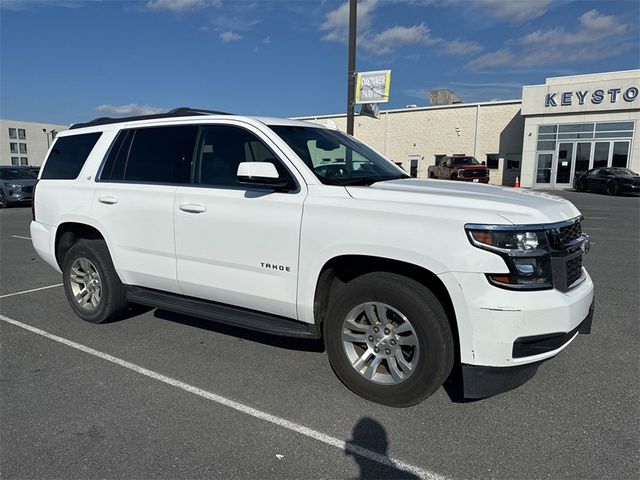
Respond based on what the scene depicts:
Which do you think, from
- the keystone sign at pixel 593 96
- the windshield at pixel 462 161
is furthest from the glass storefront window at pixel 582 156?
the windshield at pixel 462 161

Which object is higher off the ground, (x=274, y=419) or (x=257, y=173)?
(x=257, y=173)

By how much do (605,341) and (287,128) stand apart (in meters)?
3.52

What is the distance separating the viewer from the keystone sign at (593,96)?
90.2 feet

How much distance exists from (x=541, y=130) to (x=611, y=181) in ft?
28.2

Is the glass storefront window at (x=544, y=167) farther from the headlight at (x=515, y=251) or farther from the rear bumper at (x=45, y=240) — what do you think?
the rear bumper at (x=45, y=240)

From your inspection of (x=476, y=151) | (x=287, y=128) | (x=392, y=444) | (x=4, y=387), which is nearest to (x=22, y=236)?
(x=4, y=387)

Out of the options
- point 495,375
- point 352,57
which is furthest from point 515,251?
point 352,57

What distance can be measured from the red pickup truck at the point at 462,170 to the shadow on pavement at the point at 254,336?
2395 centimetres

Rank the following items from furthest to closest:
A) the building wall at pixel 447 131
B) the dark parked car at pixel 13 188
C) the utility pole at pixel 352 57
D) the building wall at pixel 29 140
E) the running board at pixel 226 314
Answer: the building wall at pixel 29 140 → the building wall at pixel 447 131 → the dark parked car at pixel 13 188 → the utility pole at pixel 352 57 → the running board at pixel 226 314

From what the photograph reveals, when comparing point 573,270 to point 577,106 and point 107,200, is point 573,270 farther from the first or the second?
point 577,106

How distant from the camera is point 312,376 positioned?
12.0ft

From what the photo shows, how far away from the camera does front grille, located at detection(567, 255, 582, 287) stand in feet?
9.79

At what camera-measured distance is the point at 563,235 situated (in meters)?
2.95

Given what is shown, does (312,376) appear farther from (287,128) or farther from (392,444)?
(287,128)
